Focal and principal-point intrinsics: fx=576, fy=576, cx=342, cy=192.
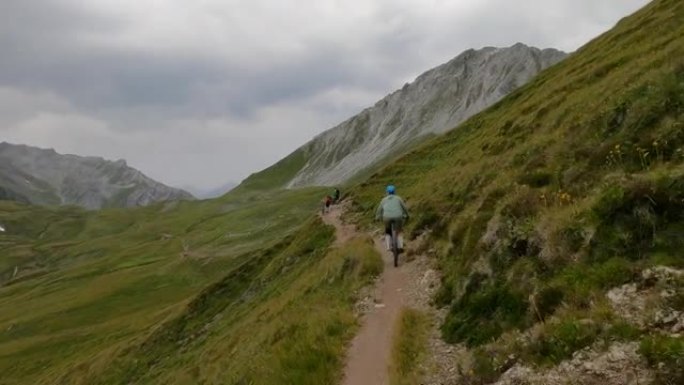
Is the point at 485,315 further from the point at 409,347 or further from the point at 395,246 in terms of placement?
the point at 395,246

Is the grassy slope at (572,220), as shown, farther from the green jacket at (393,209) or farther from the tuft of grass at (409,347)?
the green jacket at (393,209)

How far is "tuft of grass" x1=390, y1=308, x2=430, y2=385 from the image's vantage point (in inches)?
555

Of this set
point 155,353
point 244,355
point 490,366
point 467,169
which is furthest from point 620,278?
point 155,353

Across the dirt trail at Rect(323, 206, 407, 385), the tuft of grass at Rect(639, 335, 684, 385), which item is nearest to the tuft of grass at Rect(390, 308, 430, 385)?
the dirt trail at Rect(323, 206, 407, 385)

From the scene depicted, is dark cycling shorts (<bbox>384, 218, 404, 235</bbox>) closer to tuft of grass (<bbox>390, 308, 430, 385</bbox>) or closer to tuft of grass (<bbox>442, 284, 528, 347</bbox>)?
tuft of grass (<bbox>390, 308, 430, 385</bbox>)

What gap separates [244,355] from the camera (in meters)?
24.6

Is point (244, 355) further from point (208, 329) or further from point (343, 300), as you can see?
point (208, 329)

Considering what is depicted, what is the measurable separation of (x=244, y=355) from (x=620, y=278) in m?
16.8

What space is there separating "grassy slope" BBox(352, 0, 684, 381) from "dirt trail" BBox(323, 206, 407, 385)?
189 centimetres

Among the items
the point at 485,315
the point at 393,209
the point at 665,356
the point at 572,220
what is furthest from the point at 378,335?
the point at 665,356

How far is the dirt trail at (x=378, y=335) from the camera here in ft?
50.1

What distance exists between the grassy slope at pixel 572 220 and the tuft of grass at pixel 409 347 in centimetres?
89

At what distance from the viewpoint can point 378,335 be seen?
17.9 metres

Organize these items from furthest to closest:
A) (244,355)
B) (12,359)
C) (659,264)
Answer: (12,359) → (244,355) → (659,264)
